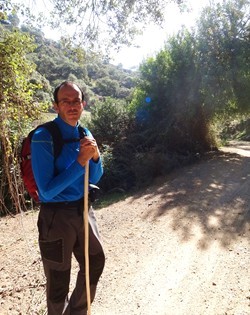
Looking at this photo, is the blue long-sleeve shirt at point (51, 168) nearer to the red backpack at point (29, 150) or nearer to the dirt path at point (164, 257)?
the red backpack at point (29, 150)

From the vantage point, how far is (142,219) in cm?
604

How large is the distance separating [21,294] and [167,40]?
1087cm

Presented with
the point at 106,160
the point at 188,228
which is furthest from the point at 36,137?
the point at 106,160

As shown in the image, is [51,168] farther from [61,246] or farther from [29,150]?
[61,246]

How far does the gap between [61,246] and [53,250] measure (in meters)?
0.07

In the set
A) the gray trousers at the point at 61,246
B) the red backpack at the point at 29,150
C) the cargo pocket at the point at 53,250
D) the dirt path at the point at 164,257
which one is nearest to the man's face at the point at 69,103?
the red backpack at the point at 29,150

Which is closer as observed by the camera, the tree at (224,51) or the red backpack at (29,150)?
the red backpack at (29,150)

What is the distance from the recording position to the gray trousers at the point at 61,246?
2209 mm

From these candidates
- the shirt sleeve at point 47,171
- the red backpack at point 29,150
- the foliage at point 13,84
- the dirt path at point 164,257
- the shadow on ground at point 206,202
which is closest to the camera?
the shirt sleeve at point 47,171

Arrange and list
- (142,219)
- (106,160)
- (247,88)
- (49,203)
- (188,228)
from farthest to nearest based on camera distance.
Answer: (247,88) < (106,160) < (142,219) < (188,228) < (49,203)

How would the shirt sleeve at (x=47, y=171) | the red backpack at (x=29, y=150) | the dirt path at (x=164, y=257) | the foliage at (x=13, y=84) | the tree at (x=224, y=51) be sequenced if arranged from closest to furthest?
the shirt sleeve at (x=47, y=171), the red backpack at (x=29, y=150), the foliage at (x=13, y=84), the dirt path at (x=164, y=257), the tree at (x=224, y=51)

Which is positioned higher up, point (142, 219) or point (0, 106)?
point (0, 106)

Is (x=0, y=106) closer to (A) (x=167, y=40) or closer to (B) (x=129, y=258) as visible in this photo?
(B) (x=129, y=258)

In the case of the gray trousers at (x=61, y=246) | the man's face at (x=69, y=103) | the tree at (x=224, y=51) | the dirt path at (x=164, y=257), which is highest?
the tree at (x=224, y=51)
